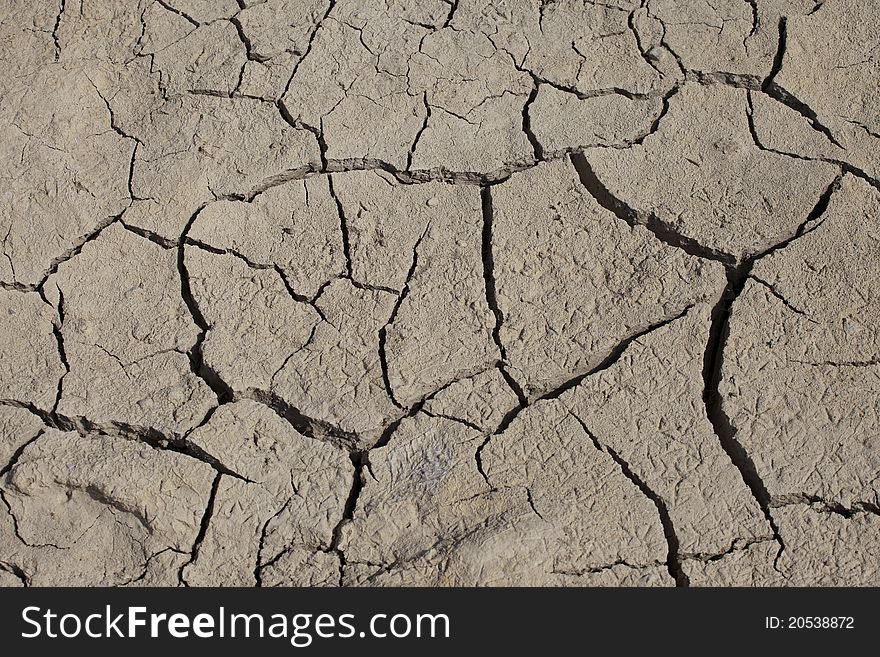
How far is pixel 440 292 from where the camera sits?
2.47m

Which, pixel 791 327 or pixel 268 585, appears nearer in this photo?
pixel 268 585

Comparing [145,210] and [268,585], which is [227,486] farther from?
[145,210]

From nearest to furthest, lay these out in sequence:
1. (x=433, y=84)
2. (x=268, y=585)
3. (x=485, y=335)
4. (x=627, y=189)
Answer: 1. (x=268, y=585)
2. (x=485, y=335)
3. (x=627, y=189)
4. (x=433, y=84)

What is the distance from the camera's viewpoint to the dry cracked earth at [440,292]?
2129 millimetres

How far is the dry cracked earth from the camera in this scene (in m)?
2.13

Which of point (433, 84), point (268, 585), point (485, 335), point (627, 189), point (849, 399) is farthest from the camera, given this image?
point (433, 84)

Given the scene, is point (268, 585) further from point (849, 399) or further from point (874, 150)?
point (874, 150)

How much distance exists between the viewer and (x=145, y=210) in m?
2.67

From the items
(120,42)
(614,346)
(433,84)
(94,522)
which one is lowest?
(94,522)

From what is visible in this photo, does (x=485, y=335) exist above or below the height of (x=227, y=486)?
above

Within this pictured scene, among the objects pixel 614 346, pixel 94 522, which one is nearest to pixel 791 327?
pixel 614 346

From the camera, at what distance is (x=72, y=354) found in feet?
7.94

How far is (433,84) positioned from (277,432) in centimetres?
130

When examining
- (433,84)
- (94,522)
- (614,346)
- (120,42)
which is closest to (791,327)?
(614,346)
